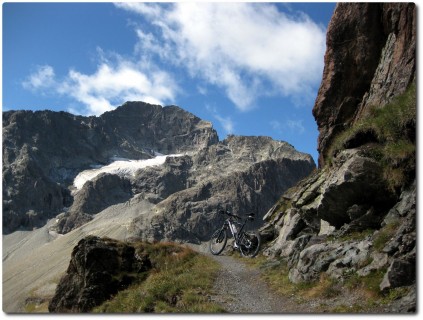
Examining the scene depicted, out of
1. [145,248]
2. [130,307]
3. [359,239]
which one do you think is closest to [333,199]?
[359,239]

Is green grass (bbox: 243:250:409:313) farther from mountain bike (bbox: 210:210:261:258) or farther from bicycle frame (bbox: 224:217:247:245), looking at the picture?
bicycle frame (bbox: 224:217:247:245)

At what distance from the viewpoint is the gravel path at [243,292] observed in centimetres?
1487

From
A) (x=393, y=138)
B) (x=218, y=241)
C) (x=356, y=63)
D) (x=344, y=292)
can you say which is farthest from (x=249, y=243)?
(x=356, y=63)

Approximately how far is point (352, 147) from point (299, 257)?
18.6 ft

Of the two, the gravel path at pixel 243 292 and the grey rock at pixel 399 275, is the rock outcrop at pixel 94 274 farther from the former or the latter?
the grey rock at pixel 399 275

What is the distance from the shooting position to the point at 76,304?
19.2 meters

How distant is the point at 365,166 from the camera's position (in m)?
17.6

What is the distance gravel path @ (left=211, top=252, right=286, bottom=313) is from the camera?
14869 millimetres

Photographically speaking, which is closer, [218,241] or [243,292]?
[243,292]

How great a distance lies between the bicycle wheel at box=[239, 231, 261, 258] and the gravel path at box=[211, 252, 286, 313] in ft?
5.29

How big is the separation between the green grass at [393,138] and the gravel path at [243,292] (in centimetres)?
636

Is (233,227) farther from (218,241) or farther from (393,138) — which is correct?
(393,138)

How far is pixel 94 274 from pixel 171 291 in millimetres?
4980

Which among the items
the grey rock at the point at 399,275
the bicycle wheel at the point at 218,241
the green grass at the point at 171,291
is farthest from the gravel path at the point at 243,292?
the bicycle wheel at the point at 218,241
